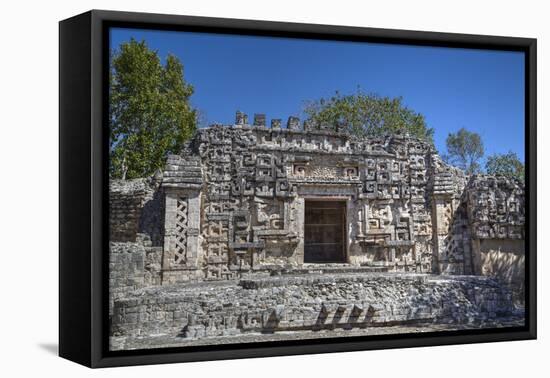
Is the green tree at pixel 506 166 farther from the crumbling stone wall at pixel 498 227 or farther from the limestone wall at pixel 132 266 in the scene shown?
the limestone wall at pixel 132 266

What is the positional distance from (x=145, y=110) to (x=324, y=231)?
3030mm

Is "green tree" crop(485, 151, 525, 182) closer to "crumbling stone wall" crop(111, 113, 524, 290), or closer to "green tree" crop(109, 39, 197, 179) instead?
"crumbling stone wall" crop(111, 113, 524, 290)

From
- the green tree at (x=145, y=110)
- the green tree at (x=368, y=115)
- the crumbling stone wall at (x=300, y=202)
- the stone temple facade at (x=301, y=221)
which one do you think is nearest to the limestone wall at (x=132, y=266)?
the stone temple facade at (x=301, y=221)

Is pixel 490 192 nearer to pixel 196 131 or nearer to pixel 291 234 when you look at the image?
pixel 291 234

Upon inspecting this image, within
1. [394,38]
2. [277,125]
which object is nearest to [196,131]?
[277,125]

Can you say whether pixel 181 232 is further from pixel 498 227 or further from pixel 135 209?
pixel 498 227

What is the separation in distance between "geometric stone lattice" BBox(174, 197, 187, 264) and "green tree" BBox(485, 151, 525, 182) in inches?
159

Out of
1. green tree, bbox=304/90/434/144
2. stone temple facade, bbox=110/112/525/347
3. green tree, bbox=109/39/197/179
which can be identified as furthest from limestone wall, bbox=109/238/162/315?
green tree, bbox=304/90/434/144

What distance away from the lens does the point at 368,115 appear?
41.4 feet

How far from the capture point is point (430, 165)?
13.2 m

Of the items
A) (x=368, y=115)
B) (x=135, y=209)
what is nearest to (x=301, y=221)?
(x=368, y=115)

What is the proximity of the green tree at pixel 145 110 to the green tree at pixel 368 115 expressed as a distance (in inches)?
66.1

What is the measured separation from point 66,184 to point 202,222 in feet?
5.96

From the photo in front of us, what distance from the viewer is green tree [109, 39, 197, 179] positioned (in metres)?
10.6
